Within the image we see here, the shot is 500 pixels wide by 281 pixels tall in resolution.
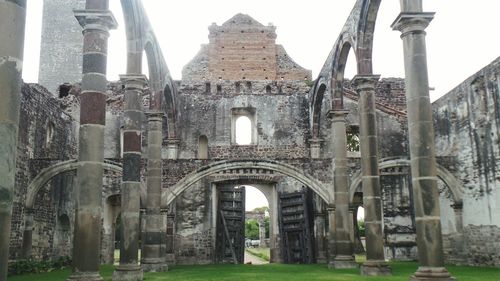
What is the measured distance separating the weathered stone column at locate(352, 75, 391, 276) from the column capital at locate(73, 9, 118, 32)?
19.7 ft

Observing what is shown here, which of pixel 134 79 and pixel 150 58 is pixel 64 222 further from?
pixel 134 79

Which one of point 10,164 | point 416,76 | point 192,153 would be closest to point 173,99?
point 192,153

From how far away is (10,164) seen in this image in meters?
4.61

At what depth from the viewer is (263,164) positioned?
53.0 feet

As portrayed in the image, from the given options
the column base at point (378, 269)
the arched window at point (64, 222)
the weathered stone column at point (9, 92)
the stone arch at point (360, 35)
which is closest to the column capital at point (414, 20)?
the stone arch at point (360, 35)

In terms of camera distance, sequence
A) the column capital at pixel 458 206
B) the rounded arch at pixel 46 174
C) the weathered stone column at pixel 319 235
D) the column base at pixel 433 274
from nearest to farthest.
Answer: the column base at pixel 433 274 < the rounded arch at pixel 46 174 < the column capital at pixel 458 206 < the weathered stone column at pixel 319 235

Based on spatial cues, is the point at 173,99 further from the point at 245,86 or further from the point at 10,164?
the point at 10,164

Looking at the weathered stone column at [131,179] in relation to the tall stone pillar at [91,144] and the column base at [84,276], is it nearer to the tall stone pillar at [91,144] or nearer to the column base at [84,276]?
the tall stone pillar at [91,144]

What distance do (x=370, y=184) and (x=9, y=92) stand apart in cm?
880

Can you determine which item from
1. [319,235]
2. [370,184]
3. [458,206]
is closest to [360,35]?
[370,184]

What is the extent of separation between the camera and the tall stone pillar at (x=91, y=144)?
7980 mm

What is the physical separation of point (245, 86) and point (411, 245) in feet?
29.2

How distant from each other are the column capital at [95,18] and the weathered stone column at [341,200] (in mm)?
7736

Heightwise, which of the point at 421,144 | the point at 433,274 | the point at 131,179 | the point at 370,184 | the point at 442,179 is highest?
the point at 442,179
